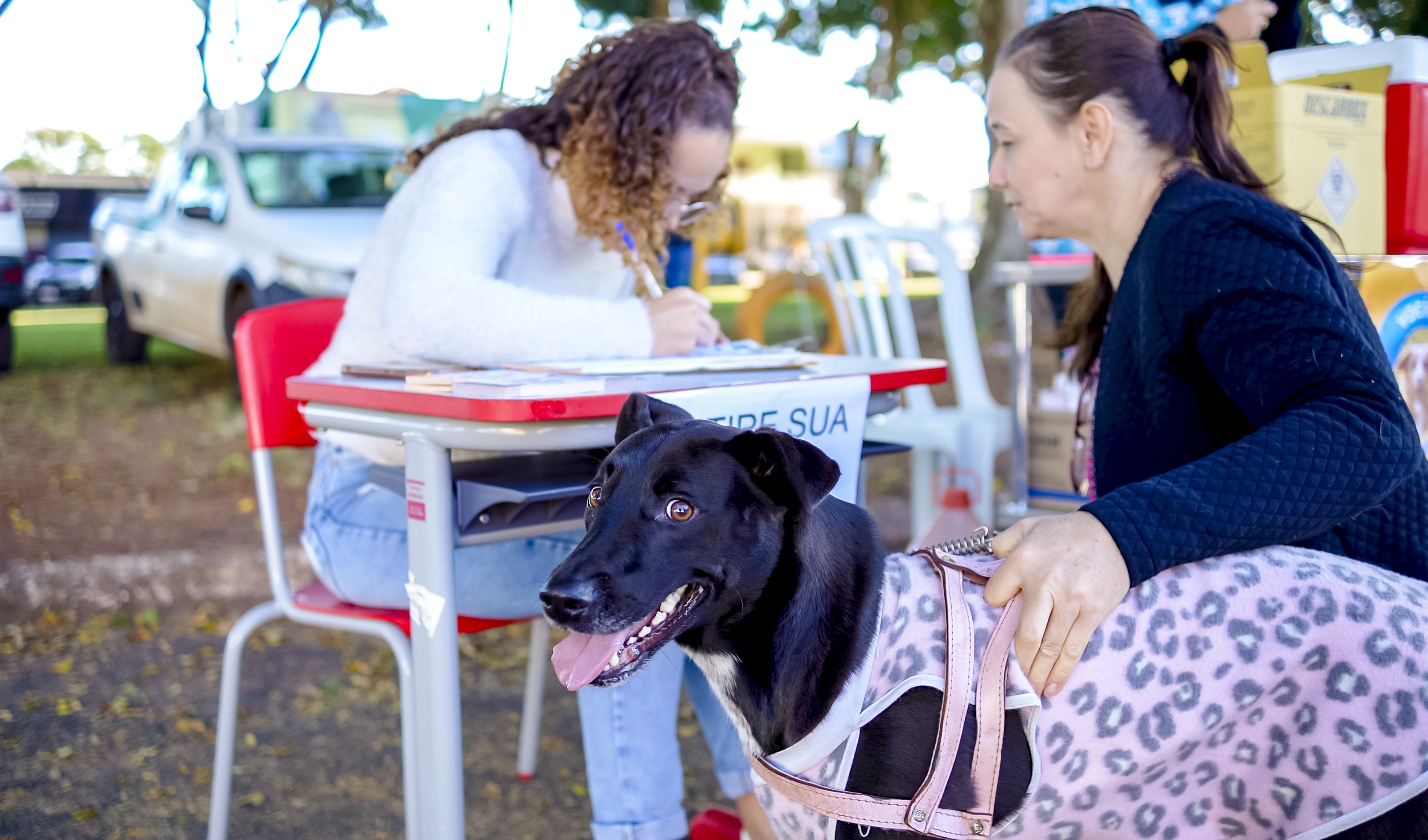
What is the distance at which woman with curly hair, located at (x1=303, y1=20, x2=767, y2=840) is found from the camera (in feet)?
6.44

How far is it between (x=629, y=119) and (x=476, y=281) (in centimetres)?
53

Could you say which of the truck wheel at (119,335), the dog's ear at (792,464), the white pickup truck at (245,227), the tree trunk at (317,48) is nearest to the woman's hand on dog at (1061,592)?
the dog's ear at (792,464)

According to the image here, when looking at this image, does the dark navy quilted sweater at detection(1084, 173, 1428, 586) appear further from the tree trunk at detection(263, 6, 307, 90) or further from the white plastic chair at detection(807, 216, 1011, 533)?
the tree trunk at detection(263, 6, 307, 90)

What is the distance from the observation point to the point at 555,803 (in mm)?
2717

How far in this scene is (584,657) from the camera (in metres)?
1.35

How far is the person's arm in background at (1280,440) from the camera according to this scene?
1.31m

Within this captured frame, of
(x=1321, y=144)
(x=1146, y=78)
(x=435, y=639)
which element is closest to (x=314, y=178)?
(x=435, y=639)

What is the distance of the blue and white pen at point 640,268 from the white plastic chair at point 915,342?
1.28 meters

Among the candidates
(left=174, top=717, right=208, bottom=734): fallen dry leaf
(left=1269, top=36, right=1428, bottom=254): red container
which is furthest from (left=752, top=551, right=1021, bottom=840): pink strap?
(left=174, top=717, right=208, bottom=734): fallen dry leaf

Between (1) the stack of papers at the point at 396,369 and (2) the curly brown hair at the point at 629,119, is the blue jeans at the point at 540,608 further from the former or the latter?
(2) the curly brown hair at the point at 629,119

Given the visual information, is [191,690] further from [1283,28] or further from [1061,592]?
[1283,28]

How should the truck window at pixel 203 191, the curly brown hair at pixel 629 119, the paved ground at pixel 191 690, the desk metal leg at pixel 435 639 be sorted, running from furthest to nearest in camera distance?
the truck window at pixel 203 191
the paved ground at pixel 191 690
the curly brown hair at pixel 629 119
the desk metal leg at pixel 435 639

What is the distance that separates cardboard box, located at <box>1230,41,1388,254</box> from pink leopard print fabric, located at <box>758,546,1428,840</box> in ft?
4.08

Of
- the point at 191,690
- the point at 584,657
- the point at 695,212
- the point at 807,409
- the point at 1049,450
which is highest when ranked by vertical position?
the point at 695,212
